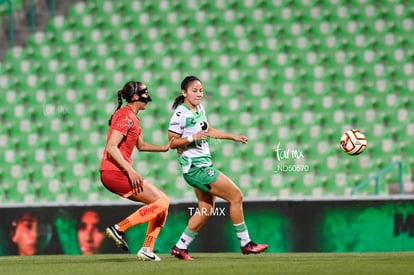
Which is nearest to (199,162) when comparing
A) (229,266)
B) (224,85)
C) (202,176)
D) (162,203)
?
(202,176)

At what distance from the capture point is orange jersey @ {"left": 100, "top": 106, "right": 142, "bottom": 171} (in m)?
8.37

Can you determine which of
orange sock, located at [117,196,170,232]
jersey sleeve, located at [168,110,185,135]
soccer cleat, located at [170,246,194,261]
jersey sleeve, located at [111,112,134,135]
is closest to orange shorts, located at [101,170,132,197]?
orange sock, located at [117,196,170,232]

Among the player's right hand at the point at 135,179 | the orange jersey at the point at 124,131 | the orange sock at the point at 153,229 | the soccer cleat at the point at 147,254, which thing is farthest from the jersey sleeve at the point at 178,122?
the soccer cleat at the point at 147,254

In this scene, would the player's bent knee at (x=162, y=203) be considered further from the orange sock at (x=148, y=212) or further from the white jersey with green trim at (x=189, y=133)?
the white jersey with green trim at (x=189, y=133)

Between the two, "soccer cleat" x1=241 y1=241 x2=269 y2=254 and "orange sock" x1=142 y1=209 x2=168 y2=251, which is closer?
"orange sock" x1=142 y1=209 x2=168 y2=251

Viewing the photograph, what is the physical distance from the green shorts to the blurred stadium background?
4332 millimetres

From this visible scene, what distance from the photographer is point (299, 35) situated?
584 inches

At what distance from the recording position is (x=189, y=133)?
869 centimetres

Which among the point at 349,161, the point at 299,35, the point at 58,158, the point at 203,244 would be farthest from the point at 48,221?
the point at 299,35

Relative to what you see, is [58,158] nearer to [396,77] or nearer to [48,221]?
[48,221]

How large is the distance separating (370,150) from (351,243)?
304 cm

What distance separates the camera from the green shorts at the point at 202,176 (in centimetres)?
858

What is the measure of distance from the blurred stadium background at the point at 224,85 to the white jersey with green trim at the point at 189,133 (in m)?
4.32

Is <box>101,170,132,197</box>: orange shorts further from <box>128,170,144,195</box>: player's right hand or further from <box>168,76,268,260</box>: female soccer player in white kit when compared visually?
<box>168,76,268,260</box>: female soccer player in white kit
